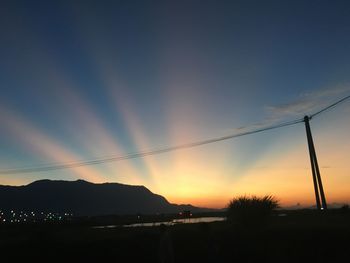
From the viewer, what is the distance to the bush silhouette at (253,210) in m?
32.3

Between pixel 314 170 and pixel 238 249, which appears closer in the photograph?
pixel 238 249

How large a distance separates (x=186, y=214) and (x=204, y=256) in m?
140

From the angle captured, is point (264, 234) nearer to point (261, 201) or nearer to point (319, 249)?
point (261, 201)

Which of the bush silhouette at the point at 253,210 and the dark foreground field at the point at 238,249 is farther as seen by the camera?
the bush silhouette at the point at 253,210

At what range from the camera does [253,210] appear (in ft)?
106

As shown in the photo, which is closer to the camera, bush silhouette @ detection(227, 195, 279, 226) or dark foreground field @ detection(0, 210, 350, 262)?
dark foreground field @ detection(0, 210, 350, 262)

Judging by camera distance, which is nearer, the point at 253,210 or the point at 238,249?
the point at 238,249

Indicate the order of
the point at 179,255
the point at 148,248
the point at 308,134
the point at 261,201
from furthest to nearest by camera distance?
the point at 308,134 < the point at 261,201 < the point at 148,248 < the point at 179,255

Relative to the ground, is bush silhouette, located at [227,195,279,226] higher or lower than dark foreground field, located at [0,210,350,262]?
higher

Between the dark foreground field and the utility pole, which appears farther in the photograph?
the utility pole

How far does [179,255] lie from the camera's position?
23.5 m

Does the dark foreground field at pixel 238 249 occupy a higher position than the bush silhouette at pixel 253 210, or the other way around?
the bush silhouette at pixel 253 210

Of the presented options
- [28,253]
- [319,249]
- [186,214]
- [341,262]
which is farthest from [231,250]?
[186,214]

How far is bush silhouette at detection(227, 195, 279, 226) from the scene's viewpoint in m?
32.3
